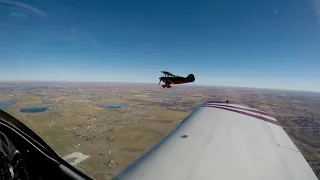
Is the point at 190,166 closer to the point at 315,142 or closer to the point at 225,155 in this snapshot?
the point at 225,155

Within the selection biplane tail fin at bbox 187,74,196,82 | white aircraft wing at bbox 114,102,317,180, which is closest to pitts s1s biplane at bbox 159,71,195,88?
biplane tail fin at bbox 187,74,196,82

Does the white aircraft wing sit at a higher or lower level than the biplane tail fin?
lower

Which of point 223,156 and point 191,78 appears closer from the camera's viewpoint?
point 223,156

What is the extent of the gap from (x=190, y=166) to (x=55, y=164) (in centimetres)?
185

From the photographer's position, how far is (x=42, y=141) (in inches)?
65.1

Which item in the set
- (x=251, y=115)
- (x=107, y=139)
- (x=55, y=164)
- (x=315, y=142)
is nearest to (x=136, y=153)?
(x=107, y=139)

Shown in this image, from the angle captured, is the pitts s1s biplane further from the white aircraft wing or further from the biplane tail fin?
the white aircraft wing

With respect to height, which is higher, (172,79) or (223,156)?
(172,79)

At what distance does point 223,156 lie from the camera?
3.14 meters

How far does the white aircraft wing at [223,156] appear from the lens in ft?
8.54

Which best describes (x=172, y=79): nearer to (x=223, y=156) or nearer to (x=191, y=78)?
(x=191, y=78)

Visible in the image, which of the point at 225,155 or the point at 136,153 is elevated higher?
the point at 225,155

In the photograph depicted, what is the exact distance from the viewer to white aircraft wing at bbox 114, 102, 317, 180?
2602mm

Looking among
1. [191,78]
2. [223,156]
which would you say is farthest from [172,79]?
[223,156]
